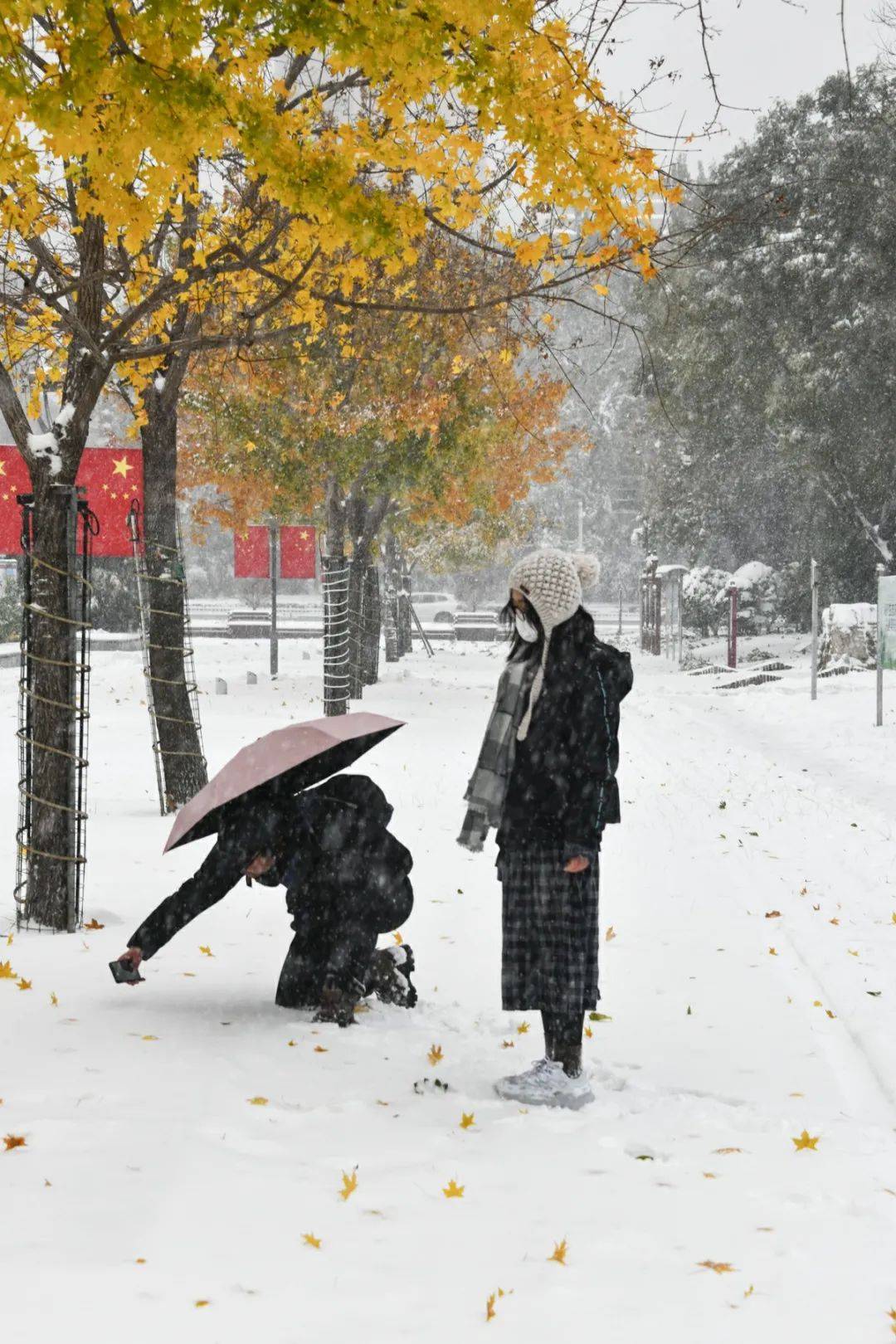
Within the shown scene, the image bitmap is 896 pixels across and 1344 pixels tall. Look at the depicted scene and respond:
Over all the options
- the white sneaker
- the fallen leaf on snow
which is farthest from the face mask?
the fallen leaf on snow

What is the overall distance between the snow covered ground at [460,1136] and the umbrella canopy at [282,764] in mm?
836

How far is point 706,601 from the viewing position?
40938 millimetres

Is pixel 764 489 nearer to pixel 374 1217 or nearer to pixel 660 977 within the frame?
pixel 660 977

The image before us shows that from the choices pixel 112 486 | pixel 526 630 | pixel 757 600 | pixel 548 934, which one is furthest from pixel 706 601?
pixel 548 934

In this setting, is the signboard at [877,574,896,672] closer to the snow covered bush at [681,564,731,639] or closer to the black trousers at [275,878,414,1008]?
the black trousers at [275,878,414,1008]

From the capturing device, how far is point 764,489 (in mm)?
43094

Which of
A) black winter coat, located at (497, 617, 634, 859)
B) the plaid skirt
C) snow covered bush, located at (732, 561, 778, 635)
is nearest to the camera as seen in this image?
black winter coat, located at (497, 617, 634, 859)

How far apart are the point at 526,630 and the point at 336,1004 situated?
170cm

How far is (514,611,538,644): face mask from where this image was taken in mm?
4496

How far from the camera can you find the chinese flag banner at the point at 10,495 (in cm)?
1847

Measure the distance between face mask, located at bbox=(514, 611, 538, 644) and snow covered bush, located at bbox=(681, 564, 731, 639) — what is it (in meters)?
37.0

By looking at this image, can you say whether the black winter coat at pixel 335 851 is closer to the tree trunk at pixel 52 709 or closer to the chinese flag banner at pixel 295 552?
the tree trunk at pixel 52 709

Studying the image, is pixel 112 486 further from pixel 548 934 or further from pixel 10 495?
pixel 548 934

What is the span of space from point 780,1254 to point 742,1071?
5.18 feet
